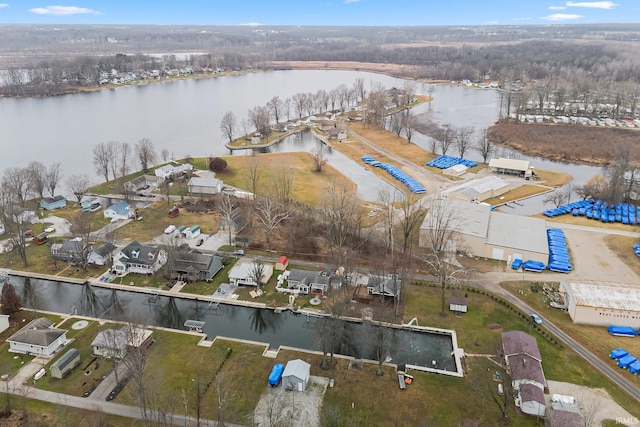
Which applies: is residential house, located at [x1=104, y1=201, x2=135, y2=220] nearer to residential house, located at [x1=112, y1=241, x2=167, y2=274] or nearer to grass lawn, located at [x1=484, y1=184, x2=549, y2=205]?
residential house, located at [x1=112, y1=241, x2=167, y2=274]

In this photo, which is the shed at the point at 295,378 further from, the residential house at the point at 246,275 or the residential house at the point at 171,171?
the residential house at the point at 171,171

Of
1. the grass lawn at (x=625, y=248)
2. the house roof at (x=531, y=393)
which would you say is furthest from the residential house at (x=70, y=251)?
the grass lawn at (x=625, y=248)

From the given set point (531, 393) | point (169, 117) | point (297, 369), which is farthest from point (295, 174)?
point (169, 117)

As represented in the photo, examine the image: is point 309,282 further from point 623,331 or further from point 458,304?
point 623,331

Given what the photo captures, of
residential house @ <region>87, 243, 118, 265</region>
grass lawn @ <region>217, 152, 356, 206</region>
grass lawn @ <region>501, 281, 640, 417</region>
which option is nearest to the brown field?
grass lawn @ <region>217, 152, 356, 206</region>

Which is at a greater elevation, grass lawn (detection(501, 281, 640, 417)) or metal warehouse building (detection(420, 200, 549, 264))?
metal warehouse building (detection(420, 200, 549, 264))
